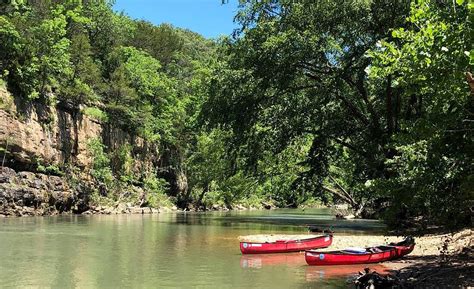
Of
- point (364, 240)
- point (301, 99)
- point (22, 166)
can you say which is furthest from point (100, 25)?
point (364, 240)

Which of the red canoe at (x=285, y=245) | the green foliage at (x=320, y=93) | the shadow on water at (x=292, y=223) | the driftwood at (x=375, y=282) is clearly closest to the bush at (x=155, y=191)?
the shadow on water at (x=292, y=223)

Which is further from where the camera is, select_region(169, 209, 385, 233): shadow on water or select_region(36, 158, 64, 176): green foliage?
select_region(36, 158, 64, 176): green foliage

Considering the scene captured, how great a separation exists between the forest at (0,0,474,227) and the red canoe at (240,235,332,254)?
392 cm

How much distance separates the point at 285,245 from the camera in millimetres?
20062

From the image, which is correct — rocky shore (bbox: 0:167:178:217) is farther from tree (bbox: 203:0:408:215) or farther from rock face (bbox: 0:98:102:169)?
tree (bbox: 203:0:408:215)

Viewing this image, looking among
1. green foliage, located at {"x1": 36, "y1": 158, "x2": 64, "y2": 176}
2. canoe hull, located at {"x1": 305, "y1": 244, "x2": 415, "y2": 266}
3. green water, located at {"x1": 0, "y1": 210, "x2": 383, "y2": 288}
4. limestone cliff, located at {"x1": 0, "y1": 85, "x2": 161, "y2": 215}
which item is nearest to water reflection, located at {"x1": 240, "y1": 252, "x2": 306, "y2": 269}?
green water, located at {"x1": 0, "y1": 210, "x2": 383, "y2": 288}

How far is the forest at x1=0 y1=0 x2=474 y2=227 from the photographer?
35.0 feet

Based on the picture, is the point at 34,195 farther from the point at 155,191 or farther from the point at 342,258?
the point at 342,258

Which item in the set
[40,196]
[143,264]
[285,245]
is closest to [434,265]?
[285,245]

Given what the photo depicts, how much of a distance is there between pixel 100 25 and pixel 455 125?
54.3 metres

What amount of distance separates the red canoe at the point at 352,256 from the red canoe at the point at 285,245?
118 inches

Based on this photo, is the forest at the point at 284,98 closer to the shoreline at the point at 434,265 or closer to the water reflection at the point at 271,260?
the shoreline at the point at 434,265

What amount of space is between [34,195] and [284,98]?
21961 millimetres

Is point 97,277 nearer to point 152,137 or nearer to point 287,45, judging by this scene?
point 287,45
